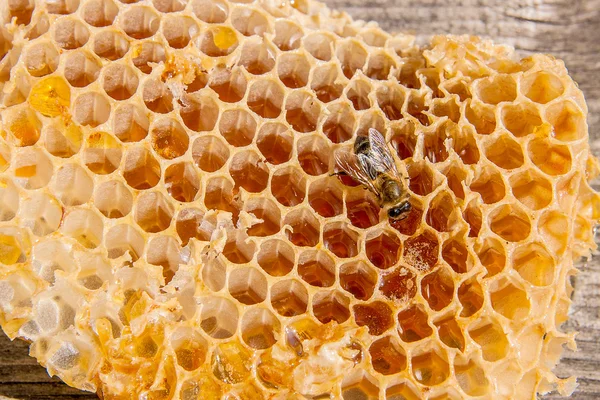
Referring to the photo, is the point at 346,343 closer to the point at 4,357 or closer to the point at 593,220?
the point at 593,220

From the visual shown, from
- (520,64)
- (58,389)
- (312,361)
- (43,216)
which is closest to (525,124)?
(520,64)

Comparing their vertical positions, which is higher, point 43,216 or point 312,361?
point 43,216

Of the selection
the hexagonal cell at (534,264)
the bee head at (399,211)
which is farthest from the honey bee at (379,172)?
the hexagonal cell at (534,264)

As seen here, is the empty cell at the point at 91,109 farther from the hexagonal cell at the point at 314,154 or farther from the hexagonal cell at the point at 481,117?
the hexagonal cell at the point at 481,117

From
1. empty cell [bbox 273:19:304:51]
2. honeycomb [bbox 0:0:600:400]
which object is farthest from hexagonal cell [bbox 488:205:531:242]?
empty cell [bbox 273:19:304:51]

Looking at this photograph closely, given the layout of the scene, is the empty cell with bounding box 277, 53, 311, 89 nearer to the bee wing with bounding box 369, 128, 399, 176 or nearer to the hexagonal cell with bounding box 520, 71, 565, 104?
the bee wing with bounding box 369, 128, 399, 176

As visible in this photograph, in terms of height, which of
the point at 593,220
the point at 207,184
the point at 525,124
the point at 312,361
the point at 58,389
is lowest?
the point at 58,389

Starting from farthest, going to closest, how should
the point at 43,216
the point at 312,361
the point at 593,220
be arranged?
1. the point at 593,220
2. the point at 43,216
3. the point at 312,361

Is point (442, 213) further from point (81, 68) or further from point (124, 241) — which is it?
point (81, 68)
